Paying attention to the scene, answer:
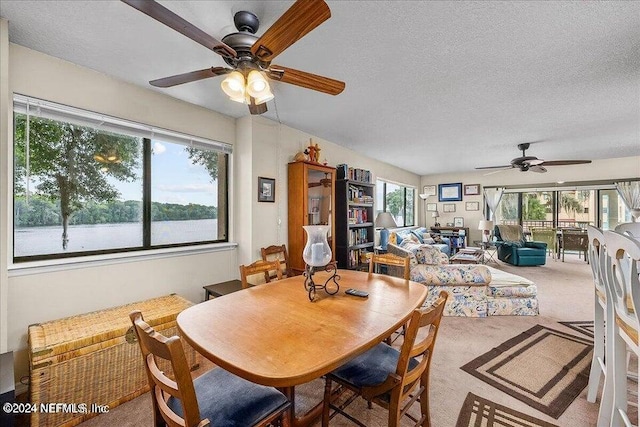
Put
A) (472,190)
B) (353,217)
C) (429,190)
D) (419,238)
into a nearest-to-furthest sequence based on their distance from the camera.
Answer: (353,217) → (419,238) → (472,190) → (429,190)

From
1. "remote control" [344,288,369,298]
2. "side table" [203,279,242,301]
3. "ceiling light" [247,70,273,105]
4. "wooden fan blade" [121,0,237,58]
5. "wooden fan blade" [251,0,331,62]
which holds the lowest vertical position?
"side table" [203,279,242,301]

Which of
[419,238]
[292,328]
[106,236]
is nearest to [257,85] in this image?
[292,328]

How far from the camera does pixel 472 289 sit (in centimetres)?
325

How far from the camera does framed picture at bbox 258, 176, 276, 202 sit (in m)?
3.27

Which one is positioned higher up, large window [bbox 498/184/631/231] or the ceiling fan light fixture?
the ceiling fan light fixture

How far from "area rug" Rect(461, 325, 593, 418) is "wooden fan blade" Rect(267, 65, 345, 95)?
233 centimetres

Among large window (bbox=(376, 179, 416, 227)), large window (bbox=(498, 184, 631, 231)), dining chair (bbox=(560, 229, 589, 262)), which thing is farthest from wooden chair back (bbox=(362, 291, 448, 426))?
large window (bbox=(498, 184, 631, 231))

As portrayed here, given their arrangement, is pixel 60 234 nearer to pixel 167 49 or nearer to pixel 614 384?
pixel 167 49

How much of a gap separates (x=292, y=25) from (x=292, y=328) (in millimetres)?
1312

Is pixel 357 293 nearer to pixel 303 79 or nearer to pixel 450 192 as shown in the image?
pixel 303 79

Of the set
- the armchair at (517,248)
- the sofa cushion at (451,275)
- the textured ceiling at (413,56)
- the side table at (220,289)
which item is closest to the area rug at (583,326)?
the sofa cushion at (451,275)

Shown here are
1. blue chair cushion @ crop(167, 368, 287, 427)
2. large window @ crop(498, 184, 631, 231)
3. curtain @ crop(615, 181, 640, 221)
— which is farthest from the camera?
large window @ crop(498, 184, 631, 231)

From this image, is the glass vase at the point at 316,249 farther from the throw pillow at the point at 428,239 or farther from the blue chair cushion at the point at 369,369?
the throw pillow at the point at 428,239

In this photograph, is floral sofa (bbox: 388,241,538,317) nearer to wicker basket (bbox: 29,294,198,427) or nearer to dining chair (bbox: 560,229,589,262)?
wicker basket (bbox: 29,294,198,427)
